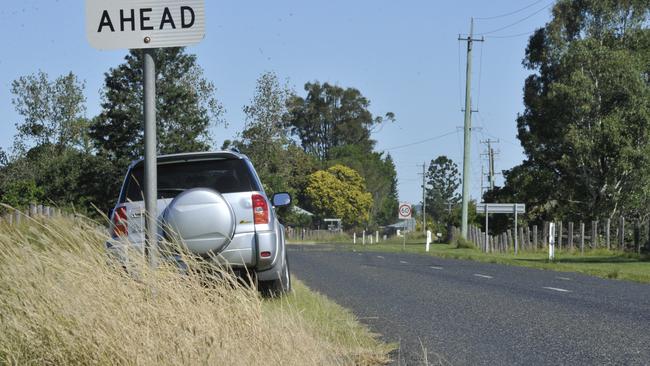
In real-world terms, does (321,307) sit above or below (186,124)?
below

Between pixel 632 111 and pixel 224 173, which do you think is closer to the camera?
pixel 224 173

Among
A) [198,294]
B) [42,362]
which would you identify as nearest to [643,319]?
[198,294]

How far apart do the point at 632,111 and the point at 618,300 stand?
119 ft

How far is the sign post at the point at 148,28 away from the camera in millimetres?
5859

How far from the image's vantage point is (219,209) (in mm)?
9664

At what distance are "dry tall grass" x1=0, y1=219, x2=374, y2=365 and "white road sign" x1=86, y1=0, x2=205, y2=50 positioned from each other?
1.38 m

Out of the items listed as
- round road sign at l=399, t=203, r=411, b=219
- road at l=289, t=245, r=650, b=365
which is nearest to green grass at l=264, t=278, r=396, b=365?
road at l=289, t=245, r=650, b=365

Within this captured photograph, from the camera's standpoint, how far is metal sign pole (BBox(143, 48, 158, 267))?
5.96 m

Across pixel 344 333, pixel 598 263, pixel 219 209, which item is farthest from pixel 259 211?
pixel 598 263

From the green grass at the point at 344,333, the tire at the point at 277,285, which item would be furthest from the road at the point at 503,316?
the tire at the point at 277,285

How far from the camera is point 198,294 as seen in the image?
609 centimetres

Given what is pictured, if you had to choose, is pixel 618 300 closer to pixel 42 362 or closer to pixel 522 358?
pixel 522 358

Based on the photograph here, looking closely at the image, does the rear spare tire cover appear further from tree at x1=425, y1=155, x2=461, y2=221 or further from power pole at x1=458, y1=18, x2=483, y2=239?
tree at x1=425, y1=155, x2=461, y2=221

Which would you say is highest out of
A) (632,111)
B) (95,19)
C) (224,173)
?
(632,111)
